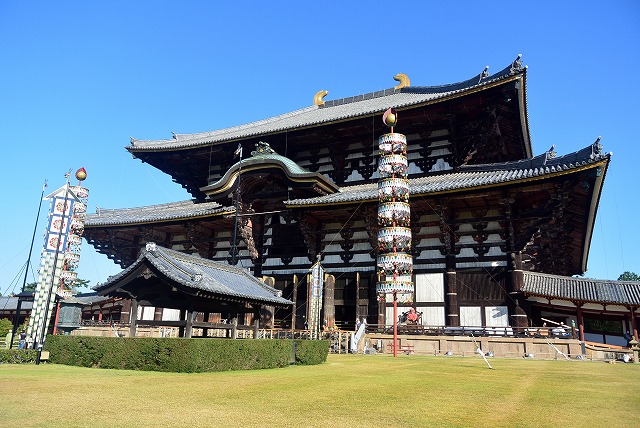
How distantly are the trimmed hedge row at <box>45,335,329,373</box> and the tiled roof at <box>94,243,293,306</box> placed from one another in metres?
1.58

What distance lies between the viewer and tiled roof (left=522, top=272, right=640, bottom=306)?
2296cm

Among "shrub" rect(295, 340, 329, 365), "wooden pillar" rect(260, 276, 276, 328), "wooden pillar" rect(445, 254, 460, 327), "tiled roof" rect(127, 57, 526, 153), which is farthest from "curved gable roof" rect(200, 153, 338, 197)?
"shrub" rect(295, 340, 329, 365)

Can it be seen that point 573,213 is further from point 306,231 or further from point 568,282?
point 306,231

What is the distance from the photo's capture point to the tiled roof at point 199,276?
506 inches

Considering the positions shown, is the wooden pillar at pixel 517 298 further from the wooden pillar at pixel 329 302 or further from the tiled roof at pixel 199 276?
the tiled roof at pixel 199 276

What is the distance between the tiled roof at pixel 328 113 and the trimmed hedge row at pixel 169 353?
14.8 metres

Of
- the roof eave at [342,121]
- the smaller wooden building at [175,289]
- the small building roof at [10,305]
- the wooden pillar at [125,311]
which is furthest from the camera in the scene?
the small building roof at [10,305]

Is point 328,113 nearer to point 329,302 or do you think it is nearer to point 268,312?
point 329,302

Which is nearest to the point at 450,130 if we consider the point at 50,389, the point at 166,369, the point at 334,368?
the point at 334,368

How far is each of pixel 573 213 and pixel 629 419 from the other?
2075 centimetres

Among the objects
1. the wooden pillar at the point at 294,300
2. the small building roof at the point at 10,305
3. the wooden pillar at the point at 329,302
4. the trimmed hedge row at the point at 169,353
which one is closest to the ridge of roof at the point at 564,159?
the wooden pillar at the point at 329,302

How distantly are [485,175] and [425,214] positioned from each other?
11.5ft

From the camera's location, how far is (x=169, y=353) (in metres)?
11.5

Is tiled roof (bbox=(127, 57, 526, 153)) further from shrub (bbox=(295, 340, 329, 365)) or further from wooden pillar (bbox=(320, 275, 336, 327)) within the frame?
shrub (bbox=(295, 340, 329, 365))
